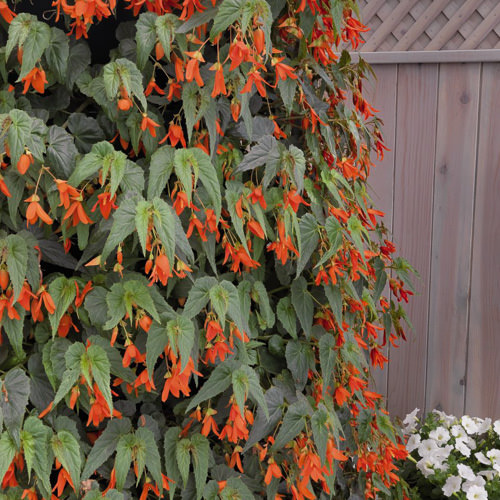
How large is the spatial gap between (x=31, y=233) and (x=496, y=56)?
1607 mm

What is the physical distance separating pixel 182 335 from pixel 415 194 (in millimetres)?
1454

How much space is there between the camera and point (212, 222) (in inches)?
Result: 45.5

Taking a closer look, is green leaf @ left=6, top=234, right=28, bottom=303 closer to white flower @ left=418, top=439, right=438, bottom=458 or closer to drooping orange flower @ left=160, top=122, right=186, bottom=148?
drooping orange flower @ left=160, top=122, right=186, bottom=148

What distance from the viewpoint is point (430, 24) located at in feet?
7.50

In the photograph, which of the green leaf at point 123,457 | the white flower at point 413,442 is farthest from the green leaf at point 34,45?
the white flower at point 413,442

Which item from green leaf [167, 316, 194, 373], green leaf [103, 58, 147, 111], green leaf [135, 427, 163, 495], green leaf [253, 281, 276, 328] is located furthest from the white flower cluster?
green leaf [103, 58, 147, 111]

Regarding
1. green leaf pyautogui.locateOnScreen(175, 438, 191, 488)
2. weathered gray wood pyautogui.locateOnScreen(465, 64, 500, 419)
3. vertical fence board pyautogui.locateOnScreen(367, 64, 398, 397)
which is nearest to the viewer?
green leaf pyautogui.locateOnScreen(175, 438, 191, 488)

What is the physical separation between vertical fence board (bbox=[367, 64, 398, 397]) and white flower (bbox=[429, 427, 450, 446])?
25 centimetres

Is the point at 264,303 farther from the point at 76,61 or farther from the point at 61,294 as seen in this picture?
the point at 76,61

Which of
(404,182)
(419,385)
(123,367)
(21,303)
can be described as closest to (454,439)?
(419,385)

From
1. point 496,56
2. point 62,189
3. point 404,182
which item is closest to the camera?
point 62,189

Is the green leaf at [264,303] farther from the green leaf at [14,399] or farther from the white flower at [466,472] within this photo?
the white flower at [466,472]

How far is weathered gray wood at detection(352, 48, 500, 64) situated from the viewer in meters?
2.19

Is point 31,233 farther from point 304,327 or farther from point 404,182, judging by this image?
point 404,182
